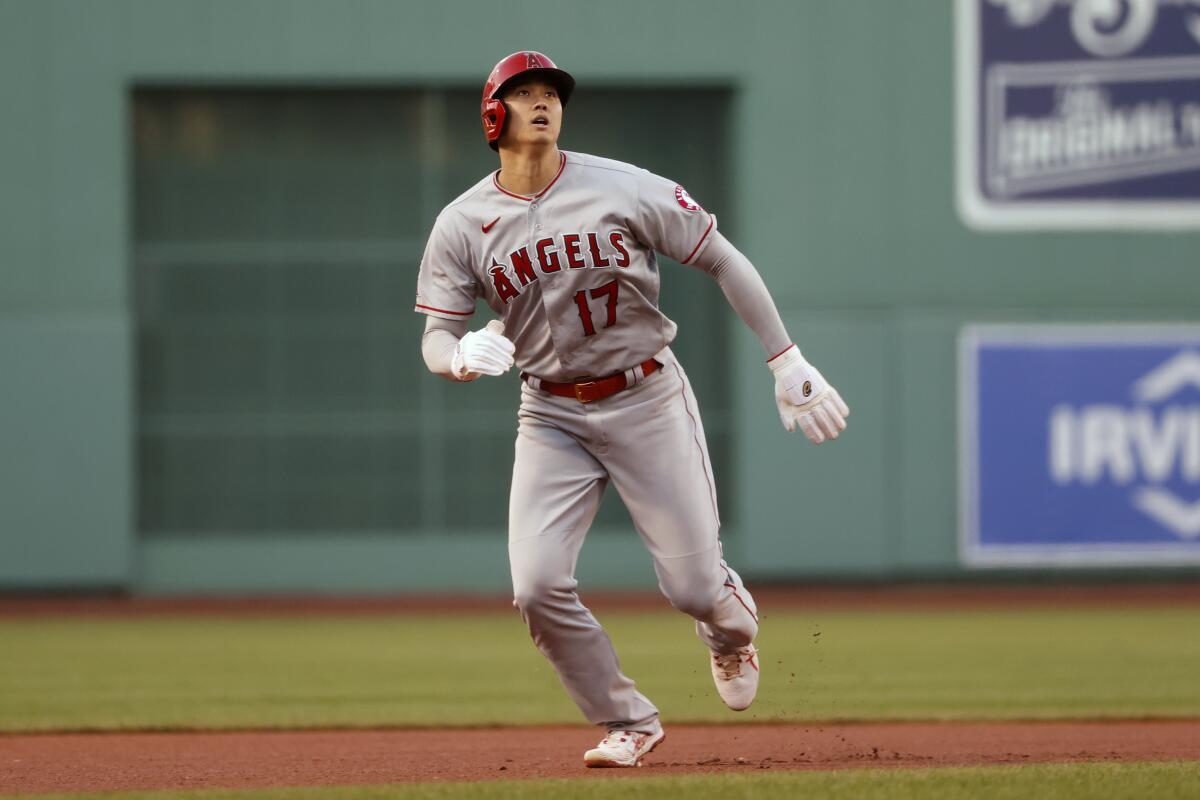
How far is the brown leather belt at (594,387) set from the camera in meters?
5.49

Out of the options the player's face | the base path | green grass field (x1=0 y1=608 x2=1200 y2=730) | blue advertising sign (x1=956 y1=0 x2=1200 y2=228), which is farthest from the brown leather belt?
blue advertising sign (x1=956 y1=0 x2=1200 y2=228)

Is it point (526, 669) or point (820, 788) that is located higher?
point (820, 788)

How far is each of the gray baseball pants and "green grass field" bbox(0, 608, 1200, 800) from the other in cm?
35

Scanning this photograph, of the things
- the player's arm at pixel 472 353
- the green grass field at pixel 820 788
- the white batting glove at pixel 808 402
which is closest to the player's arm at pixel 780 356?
the white batting glove at pixel 808 402

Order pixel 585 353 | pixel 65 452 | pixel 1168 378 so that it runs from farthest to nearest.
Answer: pixel 1168 378
pixel 65 452
pixel 585 353

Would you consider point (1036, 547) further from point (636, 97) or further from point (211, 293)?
point (211, 293)

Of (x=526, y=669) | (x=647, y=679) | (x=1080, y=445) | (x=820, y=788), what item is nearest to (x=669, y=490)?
(x=820, y=788)

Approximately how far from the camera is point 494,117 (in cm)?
537

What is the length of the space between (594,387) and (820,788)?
1.35 metres

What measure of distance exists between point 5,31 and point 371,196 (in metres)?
2.93

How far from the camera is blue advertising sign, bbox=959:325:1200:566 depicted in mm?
13656

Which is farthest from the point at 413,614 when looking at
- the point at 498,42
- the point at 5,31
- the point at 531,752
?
the point at 531,752

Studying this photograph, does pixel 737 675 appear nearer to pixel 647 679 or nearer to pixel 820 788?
pixel 820 788

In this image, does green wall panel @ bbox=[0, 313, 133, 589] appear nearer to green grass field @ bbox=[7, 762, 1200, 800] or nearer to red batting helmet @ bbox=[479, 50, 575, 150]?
green grass field @ bbox=[7, 762, 1200, 800]
